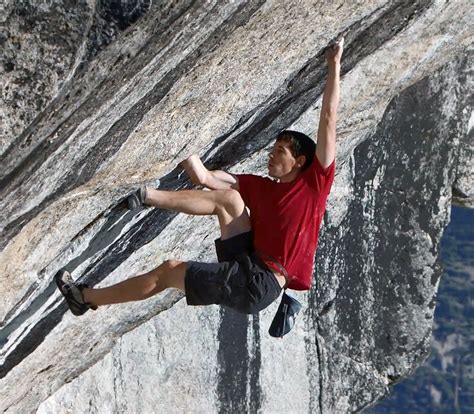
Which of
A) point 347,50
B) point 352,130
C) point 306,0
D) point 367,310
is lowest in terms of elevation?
point 367,310

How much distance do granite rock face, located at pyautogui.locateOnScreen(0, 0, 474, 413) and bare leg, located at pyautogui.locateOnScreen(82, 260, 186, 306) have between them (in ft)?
1.06

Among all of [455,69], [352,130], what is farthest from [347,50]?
[455,69]

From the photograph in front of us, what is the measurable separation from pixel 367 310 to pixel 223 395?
1235mm

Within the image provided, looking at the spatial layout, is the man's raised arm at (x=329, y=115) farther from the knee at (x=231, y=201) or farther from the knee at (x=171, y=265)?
the knee at (x=171, y=265)

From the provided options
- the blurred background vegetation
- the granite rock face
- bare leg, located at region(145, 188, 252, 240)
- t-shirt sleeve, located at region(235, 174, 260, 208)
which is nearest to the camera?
the granite rock face

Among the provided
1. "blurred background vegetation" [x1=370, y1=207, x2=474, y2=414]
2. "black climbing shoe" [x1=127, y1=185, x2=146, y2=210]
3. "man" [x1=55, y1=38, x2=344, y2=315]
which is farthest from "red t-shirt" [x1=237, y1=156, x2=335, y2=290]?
"blurred background vegetation" [x1=370, y1=207, x2=474, y2=414]

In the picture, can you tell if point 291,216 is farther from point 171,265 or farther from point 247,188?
point 171,265

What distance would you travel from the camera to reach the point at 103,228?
6.82 m

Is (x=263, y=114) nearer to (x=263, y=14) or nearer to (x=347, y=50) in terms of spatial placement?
(x=347, y=50)

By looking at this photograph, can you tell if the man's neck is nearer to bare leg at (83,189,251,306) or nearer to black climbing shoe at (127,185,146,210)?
bare leg at (83,189,251,306)

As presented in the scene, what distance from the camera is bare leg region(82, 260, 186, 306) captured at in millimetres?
6414

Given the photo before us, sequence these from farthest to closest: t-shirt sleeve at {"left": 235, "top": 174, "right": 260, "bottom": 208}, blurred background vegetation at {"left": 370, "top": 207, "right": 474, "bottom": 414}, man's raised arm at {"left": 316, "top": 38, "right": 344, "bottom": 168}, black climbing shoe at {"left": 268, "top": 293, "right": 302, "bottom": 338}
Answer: blurred background vegetation at {"left": 370, "top": 207, "right": 474, "bottom": 414}, black climbing shoe at {"left": 268, "top": 293, "right": 302, "bottom": 338}, t-shirt sleeve at {"left": 235, "top": 174, "right": 260, "bottom": 208}, man's raised arm at {"left": 316, "top": 38, "right": 344, "bottom": 168}

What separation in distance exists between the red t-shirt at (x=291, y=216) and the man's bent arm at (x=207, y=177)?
170 millimetres

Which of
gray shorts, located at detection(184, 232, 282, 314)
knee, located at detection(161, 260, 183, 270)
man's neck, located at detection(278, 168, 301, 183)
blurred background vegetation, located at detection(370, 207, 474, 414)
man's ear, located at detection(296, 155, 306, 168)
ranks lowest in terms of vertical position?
blurred background vegetation, located at detection(370, 207, 474, 414)
